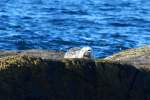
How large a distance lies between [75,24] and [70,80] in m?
16.9

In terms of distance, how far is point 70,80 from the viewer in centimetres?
624

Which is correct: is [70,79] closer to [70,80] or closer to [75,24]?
[70,80]

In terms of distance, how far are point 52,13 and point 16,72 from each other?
21063 millimetres

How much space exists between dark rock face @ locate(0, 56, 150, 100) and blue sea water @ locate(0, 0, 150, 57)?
9.34 meters

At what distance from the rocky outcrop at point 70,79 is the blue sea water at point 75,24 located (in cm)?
933

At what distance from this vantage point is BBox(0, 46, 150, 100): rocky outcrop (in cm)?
600

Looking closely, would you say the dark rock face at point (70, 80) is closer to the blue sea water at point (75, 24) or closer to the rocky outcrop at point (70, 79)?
the rocky outcrop at point (70, 79)

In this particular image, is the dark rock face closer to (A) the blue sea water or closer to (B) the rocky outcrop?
(B) the rocky outcrop

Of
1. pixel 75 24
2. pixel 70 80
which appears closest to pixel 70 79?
pixel 70 80

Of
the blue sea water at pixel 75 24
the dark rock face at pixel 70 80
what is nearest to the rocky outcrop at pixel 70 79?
the dark rock face at pixel 70 80

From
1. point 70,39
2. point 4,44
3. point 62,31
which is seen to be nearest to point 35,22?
point 62,31

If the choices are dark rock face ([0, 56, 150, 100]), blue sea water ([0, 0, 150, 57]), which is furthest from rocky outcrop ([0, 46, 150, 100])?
blue sea water ([0, 0, 150, 57])

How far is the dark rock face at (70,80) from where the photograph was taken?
19.7 feet

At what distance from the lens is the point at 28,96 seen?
19.8 ft
